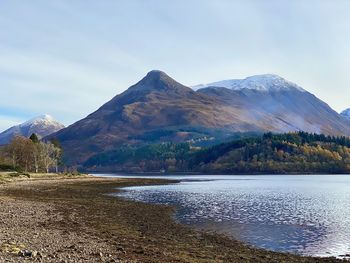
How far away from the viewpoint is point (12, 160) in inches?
6698

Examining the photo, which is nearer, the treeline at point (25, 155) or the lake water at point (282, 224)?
the lake water at point (282, 224)

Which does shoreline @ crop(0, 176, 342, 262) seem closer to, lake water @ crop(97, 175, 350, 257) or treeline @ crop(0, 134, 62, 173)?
lake water @ crop(97, 175, 350, 257)

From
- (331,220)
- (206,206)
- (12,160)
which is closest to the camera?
(331,220)

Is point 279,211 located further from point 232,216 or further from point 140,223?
point 140,223

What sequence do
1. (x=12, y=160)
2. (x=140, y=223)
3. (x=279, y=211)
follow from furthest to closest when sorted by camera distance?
(x=12, y=160) < (x=279, y=211) < (x=140, y=223)

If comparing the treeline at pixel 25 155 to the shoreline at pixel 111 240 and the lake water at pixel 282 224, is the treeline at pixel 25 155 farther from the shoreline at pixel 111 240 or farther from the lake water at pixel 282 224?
the shoreline at pixel 111 240

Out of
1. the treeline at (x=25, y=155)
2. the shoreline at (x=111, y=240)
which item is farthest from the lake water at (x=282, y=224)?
the treeline at (x=25, y=155)

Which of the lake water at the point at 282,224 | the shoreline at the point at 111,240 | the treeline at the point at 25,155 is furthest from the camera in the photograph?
the treeline at the point at 25,155

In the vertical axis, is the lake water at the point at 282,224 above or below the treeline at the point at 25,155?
below

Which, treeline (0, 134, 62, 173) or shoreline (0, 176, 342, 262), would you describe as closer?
shoreline (0, 176, 342, 262)

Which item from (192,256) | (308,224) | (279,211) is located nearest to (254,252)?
(192,256)

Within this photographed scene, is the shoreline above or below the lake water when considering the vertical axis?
above

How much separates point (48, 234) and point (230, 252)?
15.0 meters

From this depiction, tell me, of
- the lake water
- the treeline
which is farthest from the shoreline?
the treeline
